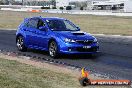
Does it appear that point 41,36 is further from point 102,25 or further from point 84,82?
point 102,25

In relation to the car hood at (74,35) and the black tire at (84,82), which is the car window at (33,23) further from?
the black tire at (84,82)

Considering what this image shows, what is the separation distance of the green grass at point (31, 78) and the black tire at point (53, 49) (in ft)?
8.95

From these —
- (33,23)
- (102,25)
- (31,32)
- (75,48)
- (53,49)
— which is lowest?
(102,25)

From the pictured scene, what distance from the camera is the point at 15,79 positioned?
10086 mm

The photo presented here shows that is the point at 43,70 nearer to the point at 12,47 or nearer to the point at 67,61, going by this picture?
the point at 67,61

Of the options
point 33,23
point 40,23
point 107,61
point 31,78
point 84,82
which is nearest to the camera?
point 84,82

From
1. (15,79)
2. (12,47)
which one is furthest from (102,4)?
(15,79)

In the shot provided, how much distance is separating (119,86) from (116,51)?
8.67m

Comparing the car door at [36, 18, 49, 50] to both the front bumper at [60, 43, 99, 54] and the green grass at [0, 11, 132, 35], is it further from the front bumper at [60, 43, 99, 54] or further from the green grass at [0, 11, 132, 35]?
the green grass at [0, 11, 132, 35]

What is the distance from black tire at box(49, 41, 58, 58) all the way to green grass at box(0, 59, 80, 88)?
273 centimetres

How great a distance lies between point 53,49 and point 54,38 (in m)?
0.47

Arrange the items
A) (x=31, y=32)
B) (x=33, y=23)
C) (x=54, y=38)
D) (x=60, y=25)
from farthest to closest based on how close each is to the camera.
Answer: (x=33, y=23), (x=31, y=32), (x=60, y=25), (x=54, y=38)

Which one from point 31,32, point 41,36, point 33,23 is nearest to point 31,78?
point 41,36

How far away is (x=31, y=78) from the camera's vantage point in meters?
10.3
